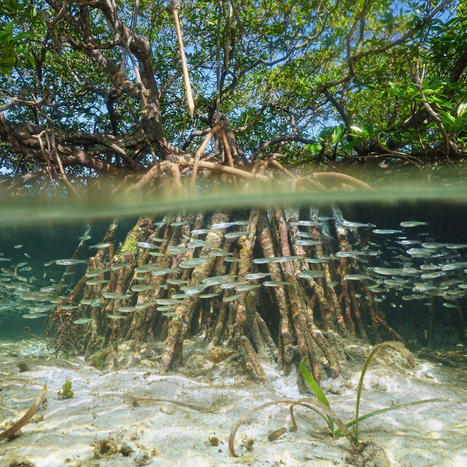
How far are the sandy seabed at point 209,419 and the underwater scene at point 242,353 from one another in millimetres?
18

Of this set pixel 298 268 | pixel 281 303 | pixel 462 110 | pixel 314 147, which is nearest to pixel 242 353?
pixel 281 303

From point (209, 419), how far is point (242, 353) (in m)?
1.59

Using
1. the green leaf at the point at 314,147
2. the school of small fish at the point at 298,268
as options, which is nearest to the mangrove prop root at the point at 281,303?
the school of small fish at the point at 298,268

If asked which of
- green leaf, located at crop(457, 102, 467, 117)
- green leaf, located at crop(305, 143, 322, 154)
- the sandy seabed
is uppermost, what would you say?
green leaf, located at crop(457, 102, 467, 117)

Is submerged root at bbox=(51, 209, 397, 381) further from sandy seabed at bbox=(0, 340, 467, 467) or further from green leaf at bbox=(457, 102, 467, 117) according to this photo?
green leaf at bbox=(457, 102, 467, 117)

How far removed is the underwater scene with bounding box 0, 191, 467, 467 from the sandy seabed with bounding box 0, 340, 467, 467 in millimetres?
18

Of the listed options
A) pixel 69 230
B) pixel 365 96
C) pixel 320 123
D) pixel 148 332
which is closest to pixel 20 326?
pixel 69 230

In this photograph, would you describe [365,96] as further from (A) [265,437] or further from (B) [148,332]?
(A) [265,437]

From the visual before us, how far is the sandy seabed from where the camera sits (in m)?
2.49

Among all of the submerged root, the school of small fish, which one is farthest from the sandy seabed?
the school of small fish

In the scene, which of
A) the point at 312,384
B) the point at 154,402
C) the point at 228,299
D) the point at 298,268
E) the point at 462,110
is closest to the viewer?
the point at 312,384

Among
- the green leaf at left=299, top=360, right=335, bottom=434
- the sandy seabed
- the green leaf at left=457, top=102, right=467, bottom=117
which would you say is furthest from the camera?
the green leaf at left=457, top=102, right=467, bottom=117

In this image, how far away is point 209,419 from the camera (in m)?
3.14

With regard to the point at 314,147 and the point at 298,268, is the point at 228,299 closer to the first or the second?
the point at 298,268
